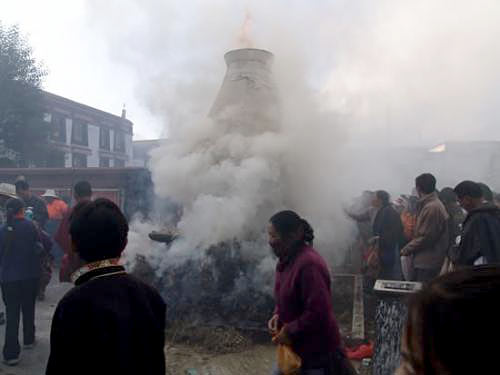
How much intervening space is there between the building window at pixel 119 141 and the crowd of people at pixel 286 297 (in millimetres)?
29402

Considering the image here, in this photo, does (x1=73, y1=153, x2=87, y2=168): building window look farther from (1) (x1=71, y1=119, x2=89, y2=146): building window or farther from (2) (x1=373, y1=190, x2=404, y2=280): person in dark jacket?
(2) (x1=373, y1=190, x2=404, y2=280): person in dark jacket

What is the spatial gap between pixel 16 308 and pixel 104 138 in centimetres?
2930

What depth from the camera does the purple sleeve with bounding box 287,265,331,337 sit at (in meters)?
2.64

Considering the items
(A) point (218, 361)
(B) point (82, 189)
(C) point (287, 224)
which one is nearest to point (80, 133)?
(B) point (82, 189)

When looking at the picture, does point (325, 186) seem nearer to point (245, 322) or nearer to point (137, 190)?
point (245, 322)

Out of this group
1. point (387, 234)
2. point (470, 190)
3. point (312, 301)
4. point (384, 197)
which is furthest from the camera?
point (384, 197)

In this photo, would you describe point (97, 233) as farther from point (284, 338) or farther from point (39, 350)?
point (39, 350)

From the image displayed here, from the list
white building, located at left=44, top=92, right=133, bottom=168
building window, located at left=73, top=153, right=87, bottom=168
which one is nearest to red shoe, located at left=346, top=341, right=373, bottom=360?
white building, located at left=44, top=92, right=133, bottom=168

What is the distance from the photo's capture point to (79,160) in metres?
30.0

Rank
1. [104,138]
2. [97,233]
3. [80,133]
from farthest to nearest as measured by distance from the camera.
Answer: [104,138], [80,133], [97,233]

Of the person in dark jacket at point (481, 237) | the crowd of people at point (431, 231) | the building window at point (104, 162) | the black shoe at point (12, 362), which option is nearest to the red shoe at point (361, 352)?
the crowd of people at point (431, 231)

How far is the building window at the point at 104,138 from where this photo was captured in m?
32.1

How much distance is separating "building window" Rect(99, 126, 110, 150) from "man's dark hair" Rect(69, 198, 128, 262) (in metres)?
32.0

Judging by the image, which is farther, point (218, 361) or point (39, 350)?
point (39, 350)
